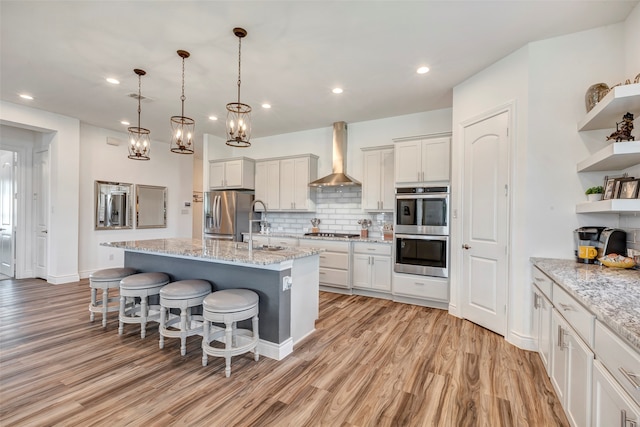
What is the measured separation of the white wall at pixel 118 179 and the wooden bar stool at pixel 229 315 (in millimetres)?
4401

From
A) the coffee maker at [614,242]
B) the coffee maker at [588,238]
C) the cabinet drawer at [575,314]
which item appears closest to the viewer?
the cabinet drawer at [575,314]

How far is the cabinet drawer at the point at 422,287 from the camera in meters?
3.83

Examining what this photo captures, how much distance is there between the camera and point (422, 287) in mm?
3961

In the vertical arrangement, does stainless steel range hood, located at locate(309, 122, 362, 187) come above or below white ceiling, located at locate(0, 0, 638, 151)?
below

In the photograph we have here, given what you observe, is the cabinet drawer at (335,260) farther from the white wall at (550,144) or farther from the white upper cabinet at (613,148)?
the white upper cabinet at (613,148)

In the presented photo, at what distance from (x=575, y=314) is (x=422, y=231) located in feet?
7.79

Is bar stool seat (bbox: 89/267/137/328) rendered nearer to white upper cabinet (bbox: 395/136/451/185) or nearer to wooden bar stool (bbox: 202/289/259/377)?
wooden bar stool (bbox: 202/289/259/377)

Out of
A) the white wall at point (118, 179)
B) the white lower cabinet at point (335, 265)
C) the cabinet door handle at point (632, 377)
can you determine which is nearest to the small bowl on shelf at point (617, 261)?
the cabinet door handle at point (632, 377)

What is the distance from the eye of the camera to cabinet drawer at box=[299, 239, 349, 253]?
454cm

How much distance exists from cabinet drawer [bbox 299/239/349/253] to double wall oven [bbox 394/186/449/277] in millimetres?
803

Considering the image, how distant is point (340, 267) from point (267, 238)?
1.46 meters

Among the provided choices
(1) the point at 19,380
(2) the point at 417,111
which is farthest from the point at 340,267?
(1) the point at 19,380

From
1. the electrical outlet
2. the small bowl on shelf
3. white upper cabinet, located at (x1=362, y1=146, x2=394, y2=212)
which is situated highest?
white upper cabinet, located at (x1=362, y1=146, x2=394, y2=212)

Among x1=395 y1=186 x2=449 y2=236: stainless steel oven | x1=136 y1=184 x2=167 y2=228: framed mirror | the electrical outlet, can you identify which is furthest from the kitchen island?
x1=136 y1=184 x2=167 y2=228: framed mirror
